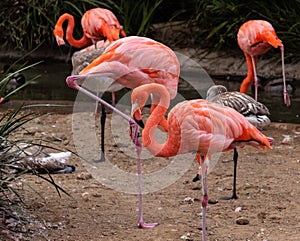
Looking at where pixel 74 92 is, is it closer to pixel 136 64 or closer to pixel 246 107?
pixel 246 107

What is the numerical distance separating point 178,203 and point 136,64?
3.26ft

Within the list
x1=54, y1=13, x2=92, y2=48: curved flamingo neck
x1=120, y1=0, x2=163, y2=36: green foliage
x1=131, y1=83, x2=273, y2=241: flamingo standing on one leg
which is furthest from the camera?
x1=120, y1=0, x2=163, y2=36: green foliage

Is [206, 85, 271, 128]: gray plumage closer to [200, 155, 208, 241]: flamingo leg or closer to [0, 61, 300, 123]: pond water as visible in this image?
[200, 155, 208, 241]: flamingo leg

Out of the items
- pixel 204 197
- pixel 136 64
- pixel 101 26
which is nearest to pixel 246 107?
pixel 136 64

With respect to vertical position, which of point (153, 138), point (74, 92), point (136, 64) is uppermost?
point (136, 64)

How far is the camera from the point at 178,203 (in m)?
4.58

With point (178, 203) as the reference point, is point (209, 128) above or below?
above

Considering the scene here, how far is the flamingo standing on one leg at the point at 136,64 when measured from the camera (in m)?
4.60

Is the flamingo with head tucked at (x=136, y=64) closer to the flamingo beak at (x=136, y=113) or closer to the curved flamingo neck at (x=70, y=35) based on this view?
the flamingo beak at (x=136, y=113)

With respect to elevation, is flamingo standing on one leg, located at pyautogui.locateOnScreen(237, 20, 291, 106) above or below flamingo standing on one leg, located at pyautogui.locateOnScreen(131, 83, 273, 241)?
below

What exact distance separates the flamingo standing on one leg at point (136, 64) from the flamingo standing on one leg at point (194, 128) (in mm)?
544

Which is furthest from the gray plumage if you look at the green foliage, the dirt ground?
the green foliage

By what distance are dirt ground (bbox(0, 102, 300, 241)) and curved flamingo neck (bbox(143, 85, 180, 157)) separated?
479 millimetres

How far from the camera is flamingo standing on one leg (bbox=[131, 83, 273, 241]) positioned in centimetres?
395
